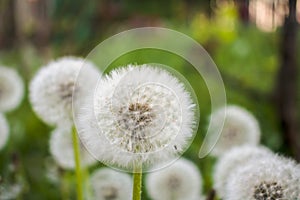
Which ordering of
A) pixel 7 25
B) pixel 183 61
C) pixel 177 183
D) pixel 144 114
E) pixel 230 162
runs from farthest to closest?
pixel 7 25, pixel 183 61, pixel 177 183, pixel 230 162, pixel 144 114

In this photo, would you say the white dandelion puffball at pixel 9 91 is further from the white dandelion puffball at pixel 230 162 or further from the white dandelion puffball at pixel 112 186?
the white dandelion puffball at pixel 230 162

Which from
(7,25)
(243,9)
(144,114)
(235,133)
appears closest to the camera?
(144,114)

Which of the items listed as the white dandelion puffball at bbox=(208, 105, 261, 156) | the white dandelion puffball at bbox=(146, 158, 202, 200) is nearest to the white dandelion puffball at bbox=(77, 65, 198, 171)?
the white dandelion puffball at bbox=(146, 158, 202, 200)

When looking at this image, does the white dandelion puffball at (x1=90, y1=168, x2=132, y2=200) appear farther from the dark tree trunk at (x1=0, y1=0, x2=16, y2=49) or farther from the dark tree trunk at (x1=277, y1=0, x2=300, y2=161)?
the dark tree trunk at (x1=0, y1=0, x2=16, y2=49)

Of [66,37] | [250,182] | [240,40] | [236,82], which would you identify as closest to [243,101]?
[236,82]

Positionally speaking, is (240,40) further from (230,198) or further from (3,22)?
(230,198)

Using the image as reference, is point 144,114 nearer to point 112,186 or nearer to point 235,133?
point 112,186

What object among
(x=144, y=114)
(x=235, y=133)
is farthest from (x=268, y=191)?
(x=235, y=133)

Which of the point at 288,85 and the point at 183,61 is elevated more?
the point at 183,61
